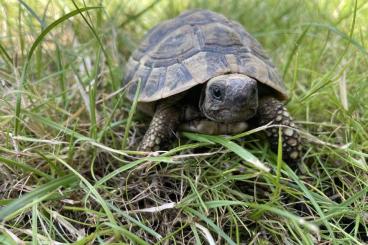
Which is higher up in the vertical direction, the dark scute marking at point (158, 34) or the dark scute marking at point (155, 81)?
the dark scute marking at point (158, 34)

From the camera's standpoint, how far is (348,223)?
4.93 ft

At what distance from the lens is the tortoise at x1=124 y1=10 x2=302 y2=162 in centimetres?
169

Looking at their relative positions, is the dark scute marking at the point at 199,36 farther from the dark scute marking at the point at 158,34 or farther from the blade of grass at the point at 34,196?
the blade of grass at the point at 34,196

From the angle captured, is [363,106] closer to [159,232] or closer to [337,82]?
[337,82]

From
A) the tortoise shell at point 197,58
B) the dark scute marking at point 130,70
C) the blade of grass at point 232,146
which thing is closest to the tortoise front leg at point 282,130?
the tortoise shell at point 197,58

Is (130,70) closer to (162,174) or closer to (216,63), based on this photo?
(216,63)

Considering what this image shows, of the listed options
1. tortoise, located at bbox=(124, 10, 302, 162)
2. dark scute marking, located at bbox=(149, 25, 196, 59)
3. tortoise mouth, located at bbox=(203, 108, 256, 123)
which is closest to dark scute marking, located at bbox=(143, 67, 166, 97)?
tortoise, located at bbox=(124, 10, 302, 162)

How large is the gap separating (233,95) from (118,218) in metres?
0.71

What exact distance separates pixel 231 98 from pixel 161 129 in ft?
1.32

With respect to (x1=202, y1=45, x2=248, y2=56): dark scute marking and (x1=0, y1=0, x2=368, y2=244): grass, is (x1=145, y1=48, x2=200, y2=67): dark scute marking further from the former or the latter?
(x1=0, y1=0, x2=368, y2=244): grass

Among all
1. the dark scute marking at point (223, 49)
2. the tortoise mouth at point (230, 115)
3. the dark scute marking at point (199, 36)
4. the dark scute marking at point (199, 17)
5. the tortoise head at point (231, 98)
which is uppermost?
the dark scute marking at point (199, 17)

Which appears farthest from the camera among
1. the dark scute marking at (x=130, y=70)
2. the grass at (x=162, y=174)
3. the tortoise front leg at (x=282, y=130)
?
the dark scute marking at (x=130, y=70)

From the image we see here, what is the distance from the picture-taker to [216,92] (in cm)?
169

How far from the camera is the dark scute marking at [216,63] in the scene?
5.89 ft
